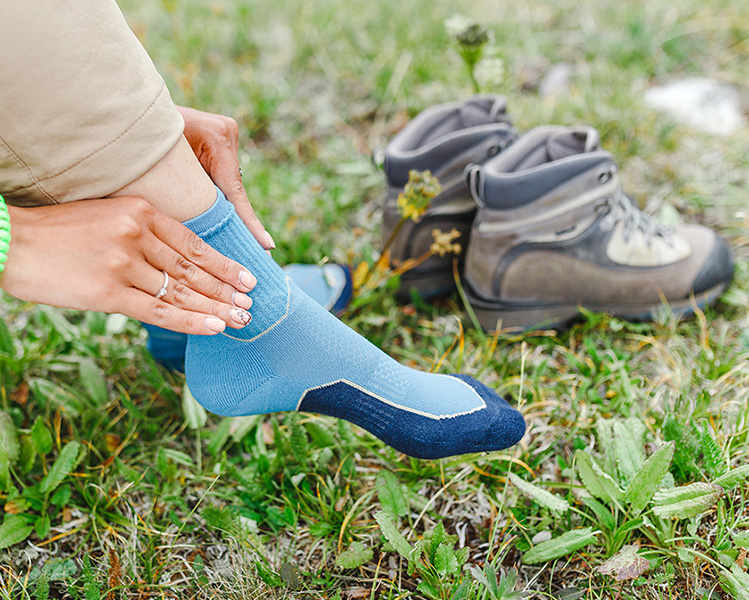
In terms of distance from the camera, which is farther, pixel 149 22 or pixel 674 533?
pixel 149 22

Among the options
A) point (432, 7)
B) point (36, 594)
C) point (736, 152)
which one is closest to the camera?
point (36, 594)

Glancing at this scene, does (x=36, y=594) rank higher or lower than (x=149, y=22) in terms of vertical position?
lower

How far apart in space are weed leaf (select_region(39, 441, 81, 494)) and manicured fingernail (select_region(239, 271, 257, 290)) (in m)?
0.65

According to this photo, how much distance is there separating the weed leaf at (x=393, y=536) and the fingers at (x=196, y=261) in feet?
1.74

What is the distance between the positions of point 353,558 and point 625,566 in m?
0.52

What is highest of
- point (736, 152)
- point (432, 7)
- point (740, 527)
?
point (432, 7)

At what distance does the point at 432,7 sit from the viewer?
331cm

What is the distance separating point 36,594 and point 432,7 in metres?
3.25

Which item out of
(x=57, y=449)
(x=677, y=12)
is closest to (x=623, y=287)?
(x=57, y=449)

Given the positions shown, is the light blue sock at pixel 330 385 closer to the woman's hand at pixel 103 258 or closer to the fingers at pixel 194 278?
the fingers at pixel 194 278

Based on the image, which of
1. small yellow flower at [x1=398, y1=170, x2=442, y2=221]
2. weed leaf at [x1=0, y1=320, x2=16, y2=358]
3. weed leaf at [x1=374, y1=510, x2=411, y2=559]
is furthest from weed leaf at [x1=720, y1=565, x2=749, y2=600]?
weed leaf at [x1=0, y1=320, x2=16, y2=358]

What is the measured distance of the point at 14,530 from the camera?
4.18 ft

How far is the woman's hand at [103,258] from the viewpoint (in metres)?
0.93

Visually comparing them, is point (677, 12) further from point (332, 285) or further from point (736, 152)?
point (332, 285)
